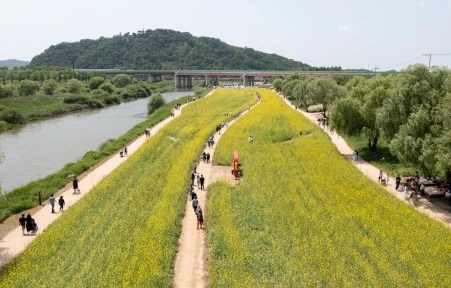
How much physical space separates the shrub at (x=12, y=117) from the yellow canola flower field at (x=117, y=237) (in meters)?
47.5

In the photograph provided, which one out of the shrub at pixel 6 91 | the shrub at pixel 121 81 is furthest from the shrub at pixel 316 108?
the shrub at pixel 121 81

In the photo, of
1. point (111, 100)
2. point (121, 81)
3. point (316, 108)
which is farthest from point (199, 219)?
point (121, 81)

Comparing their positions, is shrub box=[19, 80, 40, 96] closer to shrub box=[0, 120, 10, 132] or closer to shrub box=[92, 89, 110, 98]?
shrub box=[92, 89, 110, 98]

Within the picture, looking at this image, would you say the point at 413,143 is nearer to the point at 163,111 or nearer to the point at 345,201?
the point at 345,201

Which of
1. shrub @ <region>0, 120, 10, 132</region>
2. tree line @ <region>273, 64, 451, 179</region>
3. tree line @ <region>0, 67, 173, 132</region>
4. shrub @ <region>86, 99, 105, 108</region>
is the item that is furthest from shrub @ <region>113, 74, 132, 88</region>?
tree line @ <region>273, 64, 451, 179</region>

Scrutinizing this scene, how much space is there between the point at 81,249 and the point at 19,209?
34.0 ft

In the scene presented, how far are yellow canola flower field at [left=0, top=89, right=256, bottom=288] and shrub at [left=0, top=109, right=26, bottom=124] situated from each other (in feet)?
156

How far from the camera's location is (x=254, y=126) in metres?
61.2

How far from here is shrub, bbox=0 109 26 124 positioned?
3029 inches

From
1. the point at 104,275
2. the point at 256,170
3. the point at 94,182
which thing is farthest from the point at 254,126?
the point at 104,275

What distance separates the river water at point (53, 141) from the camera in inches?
1748

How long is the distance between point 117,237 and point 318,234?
32.0 feet

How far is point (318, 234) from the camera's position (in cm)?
2250

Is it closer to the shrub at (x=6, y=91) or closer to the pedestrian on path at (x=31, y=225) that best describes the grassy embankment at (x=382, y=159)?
the pedestrian on path at (x=31, y=225)
